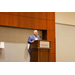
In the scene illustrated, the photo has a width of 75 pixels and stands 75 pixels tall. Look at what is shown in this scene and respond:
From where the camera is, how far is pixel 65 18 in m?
7.31

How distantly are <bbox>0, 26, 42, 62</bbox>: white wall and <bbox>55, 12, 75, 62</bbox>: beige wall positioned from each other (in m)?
1.73

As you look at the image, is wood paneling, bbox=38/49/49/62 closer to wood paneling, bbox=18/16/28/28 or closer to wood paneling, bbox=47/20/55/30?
wood paneling, bbox=18/16/28/28

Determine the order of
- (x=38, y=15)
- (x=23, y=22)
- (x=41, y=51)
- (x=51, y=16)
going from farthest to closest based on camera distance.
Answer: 1. (x=51, y=16)
2. (x=38, y=15)
3. (x=23, y=22)
4. (x=41, y=51)

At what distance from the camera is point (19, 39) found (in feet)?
20.2

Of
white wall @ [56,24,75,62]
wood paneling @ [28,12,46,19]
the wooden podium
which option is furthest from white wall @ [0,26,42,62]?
the wooden podium

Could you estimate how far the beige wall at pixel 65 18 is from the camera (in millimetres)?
7087

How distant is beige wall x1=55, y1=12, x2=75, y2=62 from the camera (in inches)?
277

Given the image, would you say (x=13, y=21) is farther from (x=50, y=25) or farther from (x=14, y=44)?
(x=50, y=25)

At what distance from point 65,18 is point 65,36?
3.09 ft

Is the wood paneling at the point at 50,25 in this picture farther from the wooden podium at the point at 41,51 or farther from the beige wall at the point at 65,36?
the wooden podium at the point at 41,51

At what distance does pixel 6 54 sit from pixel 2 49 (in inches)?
10.5

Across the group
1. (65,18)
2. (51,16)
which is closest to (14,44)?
(51,16)
